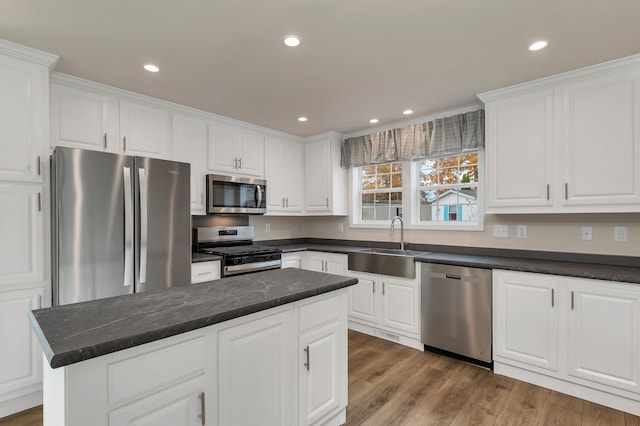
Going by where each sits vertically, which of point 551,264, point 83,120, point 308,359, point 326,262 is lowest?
point 308,359

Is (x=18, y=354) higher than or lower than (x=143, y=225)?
lower

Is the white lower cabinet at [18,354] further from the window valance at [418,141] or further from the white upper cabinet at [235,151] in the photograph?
the window valance at [418,141]

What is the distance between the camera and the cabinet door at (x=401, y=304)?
3.20 m

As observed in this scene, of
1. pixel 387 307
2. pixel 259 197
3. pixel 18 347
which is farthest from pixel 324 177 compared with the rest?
pixel 18 347

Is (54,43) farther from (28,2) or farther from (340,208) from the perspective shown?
(340,208)

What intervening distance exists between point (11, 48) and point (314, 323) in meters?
2.65

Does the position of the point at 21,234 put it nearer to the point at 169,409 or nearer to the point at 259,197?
the point at 169,409

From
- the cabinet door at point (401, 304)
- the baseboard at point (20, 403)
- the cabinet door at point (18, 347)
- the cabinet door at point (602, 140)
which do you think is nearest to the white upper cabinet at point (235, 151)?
the cabinet door at point (18, 347)

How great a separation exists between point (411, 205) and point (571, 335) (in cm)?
196

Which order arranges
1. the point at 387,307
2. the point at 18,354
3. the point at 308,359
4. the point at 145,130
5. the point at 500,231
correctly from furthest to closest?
the point at 387,307 → the point at 500,231 → the point at 145,130 → the point at 18,354 → the point at 308,359

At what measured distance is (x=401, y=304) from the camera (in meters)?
3.31

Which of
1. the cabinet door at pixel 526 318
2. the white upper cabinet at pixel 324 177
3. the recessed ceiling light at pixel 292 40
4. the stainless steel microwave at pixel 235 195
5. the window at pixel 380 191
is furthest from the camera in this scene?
the white upper cabinet at pixel 324 177

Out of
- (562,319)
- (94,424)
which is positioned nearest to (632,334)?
(562,319)

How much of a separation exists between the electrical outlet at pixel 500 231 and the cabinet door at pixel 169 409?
301 cm
